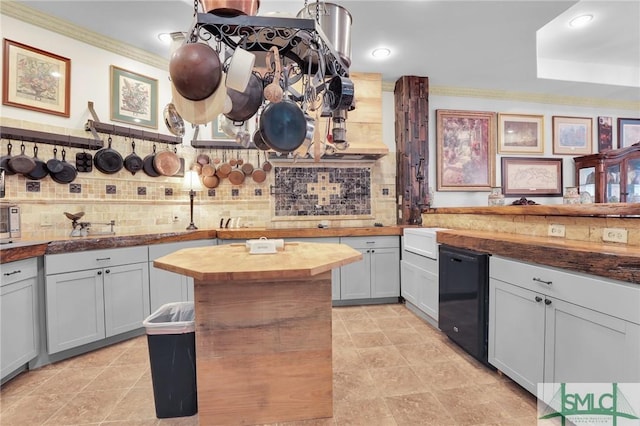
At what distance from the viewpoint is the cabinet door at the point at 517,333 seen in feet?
5.41

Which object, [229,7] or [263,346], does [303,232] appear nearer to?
[263,346]

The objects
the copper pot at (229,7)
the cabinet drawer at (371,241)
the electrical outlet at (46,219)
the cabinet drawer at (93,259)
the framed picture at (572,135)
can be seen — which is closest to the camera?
the copper pot at (229,7)

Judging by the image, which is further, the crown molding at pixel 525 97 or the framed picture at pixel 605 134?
the framed picture at pixel 605 134

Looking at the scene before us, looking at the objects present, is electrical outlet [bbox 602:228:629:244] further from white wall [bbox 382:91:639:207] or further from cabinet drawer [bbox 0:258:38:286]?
cabinet drawer [bbox 0:258:38:286]

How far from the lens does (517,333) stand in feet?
5.85

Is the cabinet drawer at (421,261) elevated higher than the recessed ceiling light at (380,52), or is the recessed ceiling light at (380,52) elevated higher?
the recessed ceiling light at (380,52)

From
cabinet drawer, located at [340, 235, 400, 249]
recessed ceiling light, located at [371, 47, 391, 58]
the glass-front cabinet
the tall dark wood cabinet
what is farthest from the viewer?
the glass-front cabinet

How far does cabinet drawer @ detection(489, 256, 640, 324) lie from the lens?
123 centimetres

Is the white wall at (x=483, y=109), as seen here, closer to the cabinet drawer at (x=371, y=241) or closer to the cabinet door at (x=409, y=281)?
the cabinet drawer at (x=371, y=241)

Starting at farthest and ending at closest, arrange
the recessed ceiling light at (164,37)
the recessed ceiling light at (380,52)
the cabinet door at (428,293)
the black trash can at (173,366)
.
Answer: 1. the recessed ceiling light at (380,52)
2. the recessed ceiling light at (164,37)
3. the cabinet door at (428,293)
4. the black trash can at (173,366)

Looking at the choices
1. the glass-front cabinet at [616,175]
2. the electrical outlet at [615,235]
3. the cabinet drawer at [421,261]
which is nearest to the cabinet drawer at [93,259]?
the cabinet drawer at [421,261]

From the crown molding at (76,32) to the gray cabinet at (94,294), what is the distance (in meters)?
2.04

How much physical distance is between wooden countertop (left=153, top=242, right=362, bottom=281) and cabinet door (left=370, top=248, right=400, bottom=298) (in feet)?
5.46

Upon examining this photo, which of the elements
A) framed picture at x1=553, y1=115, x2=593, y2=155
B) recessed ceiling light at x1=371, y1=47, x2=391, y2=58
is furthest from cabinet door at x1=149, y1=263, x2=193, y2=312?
framed picture at x1=553, y1=115, x2=593, y2=155
